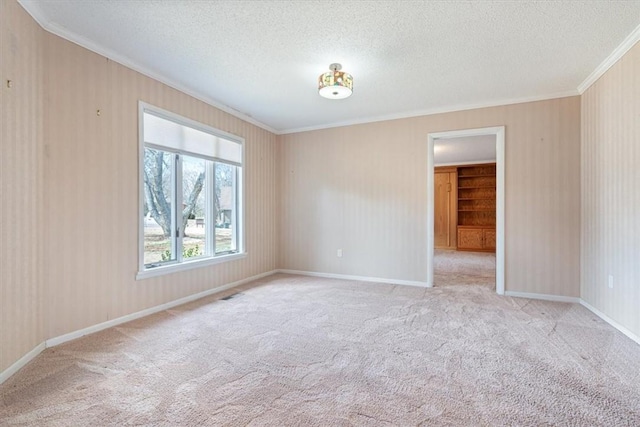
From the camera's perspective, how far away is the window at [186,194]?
10.9ft

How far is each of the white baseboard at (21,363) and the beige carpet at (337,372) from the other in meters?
0.05

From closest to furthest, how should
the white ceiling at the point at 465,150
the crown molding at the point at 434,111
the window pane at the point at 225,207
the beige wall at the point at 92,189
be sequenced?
the beige wall at the point at 92,189
the crown molding at the point at 434,111
the window pane at the point at 225,207
the white ceiling at the point at 465,150

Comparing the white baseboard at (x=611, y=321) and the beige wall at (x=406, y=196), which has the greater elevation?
the beige wall at (x=406, y=196)

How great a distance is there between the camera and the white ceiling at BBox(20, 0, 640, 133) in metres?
2.23

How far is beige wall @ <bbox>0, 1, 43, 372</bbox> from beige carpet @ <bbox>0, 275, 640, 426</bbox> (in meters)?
0.33

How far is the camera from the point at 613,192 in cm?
297

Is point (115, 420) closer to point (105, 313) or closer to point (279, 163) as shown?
point (105, 313)

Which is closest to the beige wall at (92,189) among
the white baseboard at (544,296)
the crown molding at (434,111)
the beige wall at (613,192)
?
the crown molding at (434,111)

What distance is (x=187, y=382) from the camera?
197 cm

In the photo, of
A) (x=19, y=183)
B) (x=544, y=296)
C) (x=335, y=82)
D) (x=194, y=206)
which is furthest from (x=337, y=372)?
(x=544, y=296)

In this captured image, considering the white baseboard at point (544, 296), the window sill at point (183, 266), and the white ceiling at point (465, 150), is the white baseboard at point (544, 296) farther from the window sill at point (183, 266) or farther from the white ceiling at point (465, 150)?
the window sill at point (183, 266)

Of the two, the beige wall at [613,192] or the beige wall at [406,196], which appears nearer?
the beige wall at [613,192]

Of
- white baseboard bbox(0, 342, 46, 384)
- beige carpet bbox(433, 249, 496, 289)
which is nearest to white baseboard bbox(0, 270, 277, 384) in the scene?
white baseboard bbox(0, 342, 46, 384)

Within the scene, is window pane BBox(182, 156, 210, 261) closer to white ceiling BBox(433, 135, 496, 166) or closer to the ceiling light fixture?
the ceiling light fixture
